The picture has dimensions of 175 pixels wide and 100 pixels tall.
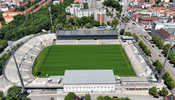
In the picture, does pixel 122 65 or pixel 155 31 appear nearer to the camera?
pixel 122 65

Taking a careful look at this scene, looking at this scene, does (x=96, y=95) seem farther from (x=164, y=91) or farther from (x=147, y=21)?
(x=147, y=21)

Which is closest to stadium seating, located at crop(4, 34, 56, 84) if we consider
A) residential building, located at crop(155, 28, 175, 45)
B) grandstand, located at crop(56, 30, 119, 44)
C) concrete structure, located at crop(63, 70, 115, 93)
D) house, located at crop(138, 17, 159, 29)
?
grandstand, located at crop(56, 30, 119, 44)

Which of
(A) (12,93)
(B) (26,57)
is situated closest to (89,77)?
A: (A) (12,93)

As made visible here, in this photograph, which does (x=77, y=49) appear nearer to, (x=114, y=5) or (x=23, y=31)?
(x=23, y=31)

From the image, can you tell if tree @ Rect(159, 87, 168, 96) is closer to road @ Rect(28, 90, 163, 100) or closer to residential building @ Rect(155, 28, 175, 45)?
road @ Rect(28, 90, 163, 100)

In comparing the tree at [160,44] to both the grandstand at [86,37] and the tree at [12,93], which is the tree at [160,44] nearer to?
the grandstand at [86,37]

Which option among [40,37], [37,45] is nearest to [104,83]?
[37,45]
